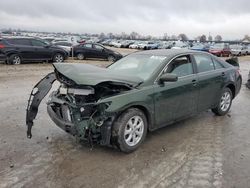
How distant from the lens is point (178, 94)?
5707 millimetres

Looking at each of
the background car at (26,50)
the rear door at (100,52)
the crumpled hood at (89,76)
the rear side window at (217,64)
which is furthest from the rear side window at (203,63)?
the rear door at (100,52)

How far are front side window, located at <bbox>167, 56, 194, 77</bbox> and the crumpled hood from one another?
844mm

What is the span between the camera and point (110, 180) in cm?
408

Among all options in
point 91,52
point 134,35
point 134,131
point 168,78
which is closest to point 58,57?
point 91,52

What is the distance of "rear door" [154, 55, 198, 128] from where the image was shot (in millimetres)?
5395

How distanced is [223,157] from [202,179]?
0.93 m

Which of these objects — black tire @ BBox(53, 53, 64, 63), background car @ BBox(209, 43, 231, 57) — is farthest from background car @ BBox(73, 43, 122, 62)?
background car @ BBox(209, 43, 231, 57)

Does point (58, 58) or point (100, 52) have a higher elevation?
point (100, 52)

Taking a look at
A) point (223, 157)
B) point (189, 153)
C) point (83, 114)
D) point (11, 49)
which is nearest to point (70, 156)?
point (83, 114)

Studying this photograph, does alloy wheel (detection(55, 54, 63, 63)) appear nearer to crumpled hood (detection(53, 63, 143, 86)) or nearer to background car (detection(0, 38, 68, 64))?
background car (detection(0, 38, 68, 64))

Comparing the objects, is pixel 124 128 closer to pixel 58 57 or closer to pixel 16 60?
pixel 16 60

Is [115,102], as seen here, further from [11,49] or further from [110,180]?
[11,49]

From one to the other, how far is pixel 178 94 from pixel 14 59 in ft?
47.1

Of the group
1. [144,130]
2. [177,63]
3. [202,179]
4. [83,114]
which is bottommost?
→ [202,179]
